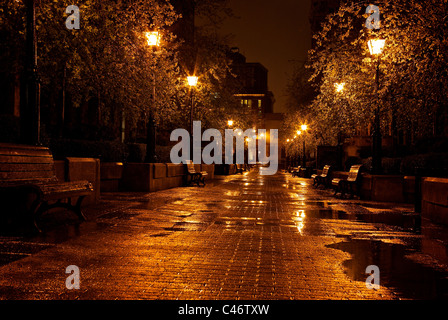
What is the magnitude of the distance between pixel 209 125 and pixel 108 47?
64.9 ft

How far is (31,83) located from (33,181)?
2.16 m

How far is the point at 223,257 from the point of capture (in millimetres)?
5762

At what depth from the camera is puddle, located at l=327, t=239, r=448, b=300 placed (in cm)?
441

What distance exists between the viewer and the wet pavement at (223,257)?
4297mm

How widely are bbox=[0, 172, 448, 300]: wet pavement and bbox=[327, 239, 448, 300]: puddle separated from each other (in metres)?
0.01

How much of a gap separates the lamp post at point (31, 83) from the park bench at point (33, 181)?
766mm

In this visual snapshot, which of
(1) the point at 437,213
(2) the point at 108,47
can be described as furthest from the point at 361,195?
(2) the point at 108,47

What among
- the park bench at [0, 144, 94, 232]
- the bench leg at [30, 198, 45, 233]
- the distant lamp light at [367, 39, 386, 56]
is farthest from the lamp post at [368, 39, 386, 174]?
the bench leg at [30, 198, 45, 233]

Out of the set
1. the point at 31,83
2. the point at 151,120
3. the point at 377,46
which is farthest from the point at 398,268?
the point at 151,120

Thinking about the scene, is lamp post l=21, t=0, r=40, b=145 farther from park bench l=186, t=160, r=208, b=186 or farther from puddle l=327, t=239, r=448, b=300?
park bench l=186, t=160, r=208, b=186

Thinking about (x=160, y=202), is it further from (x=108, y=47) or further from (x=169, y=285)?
(x=169, y=285)

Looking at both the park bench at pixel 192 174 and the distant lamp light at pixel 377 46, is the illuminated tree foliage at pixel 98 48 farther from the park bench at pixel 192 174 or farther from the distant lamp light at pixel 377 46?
the distant lamp light at pixel 377 46

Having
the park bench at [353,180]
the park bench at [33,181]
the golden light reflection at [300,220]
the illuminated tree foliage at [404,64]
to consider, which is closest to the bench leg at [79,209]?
the park bench at [33,181]
